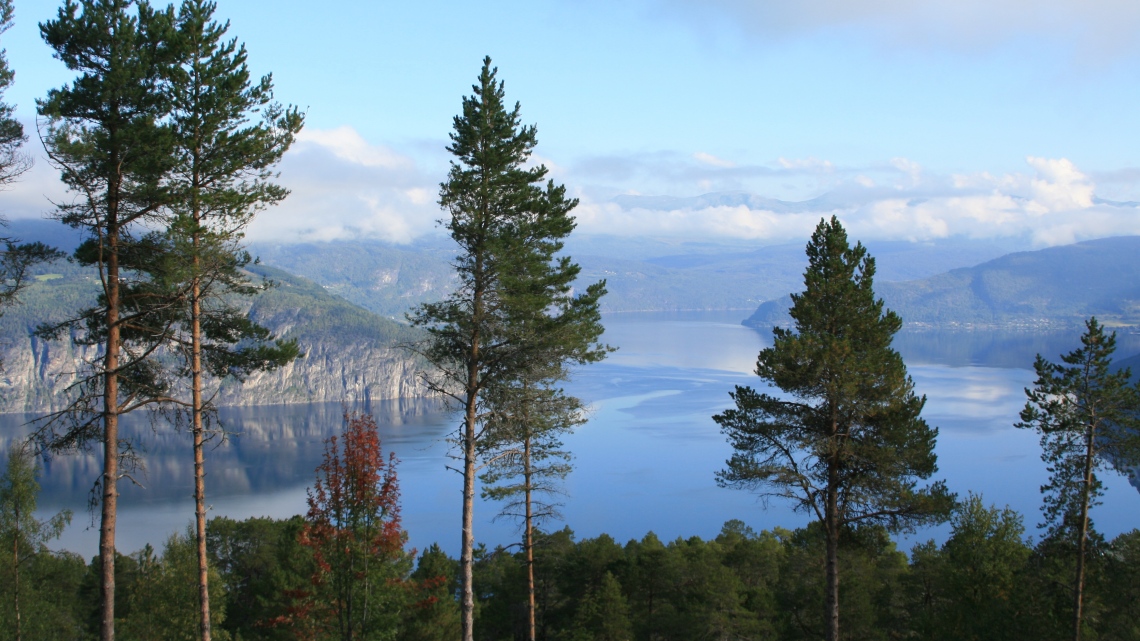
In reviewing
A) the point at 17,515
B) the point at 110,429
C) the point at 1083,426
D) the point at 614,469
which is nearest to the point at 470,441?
the point at 110,429

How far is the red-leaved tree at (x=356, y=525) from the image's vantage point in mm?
9523

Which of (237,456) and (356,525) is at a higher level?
(356,525)

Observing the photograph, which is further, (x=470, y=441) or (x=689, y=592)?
(x=689, y=592)

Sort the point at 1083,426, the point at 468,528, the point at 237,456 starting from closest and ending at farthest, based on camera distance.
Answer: the point at 468,528 → the point at 1083,426 → the point at 237,456

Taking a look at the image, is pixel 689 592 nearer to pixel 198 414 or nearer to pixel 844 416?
pixel 844 416

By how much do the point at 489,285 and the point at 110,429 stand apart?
5096mm

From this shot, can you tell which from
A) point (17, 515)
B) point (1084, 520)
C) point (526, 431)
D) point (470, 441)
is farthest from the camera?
point (17, 515)

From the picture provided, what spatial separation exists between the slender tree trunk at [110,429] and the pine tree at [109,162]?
1 centimetres

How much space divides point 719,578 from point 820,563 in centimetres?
275

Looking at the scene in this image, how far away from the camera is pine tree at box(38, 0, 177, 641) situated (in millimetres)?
8945

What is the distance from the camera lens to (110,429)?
9.07 m

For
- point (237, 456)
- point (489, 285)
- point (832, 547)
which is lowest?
point (237, 456)

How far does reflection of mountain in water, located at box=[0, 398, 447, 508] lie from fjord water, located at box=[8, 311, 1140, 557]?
0.84 feet

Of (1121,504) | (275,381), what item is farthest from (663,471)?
(275,381)
